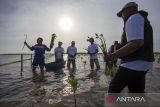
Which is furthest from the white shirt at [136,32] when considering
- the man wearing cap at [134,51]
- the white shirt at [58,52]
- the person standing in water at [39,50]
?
the white shirt at [58,52]

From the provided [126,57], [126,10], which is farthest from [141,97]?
[126,10]

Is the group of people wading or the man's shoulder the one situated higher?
the man's shoulder

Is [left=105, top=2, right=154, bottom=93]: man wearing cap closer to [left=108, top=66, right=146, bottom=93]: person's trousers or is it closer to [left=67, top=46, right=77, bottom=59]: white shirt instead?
[left=108, top=66, right=146, bottom=93]: person's trousers

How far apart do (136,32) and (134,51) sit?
0.27 meters

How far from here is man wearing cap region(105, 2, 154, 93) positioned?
10.2 ft

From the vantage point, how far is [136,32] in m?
3.12

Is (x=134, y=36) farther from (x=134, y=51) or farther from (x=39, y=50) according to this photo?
(x=39, y=50)

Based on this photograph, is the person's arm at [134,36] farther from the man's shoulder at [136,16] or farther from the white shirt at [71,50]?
the white shirt at [71,50]

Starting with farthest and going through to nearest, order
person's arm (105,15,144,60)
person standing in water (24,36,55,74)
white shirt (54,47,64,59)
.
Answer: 1. white shirt (54,47,64,59)
2. person standing in water (24,36,55,74)
3. person's arm (105,15,144,60)

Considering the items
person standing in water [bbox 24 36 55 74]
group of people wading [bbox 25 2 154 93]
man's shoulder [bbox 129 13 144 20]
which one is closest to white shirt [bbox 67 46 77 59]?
person standing in water [bbox 24 36 55 74]

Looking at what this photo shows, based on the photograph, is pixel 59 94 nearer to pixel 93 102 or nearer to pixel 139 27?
pixel 93 102

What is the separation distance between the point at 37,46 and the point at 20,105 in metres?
7.17

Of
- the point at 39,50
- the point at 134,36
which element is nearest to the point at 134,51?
the point at 134,36

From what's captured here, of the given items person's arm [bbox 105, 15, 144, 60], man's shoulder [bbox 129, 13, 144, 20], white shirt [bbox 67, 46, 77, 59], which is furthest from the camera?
white shirt [bbox 67, 46, 77, 59]
